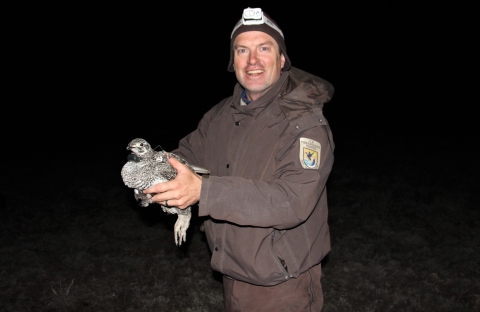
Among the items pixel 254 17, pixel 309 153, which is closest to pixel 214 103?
pixel 254 17

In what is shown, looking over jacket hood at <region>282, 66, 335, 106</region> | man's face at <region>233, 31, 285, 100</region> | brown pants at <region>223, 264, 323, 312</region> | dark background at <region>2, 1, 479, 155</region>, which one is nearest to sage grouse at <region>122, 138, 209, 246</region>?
man's face at <region>233, 31, 285, 100</region>

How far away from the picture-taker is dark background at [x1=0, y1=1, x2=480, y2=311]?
262 inches

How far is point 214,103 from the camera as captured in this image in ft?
61.7

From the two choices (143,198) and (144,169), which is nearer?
(144,169)

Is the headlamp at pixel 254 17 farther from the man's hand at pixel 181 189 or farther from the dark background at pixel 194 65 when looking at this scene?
the dark background at pixel 194 65

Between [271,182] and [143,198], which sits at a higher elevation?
[271,182]

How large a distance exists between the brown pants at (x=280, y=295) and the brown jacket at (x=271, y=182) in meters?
0.18

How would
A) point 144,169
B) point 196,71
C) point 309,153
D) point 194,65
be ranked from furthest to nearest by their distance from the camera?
point 194,65
point 196,71
point 144,169
point 309,153

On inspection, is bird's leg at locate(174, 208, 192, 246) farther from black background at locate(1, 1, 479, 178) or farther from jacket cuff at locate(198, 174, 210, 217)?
black background at locate(1, 1, 479, 178)

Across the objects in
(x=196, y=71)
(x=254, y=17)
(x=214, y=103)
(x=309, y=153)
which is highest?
(x=254, y=17)

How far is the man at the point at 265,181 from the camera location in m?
2.34

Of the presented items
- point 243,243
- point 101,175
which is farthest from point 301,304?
point 101,175

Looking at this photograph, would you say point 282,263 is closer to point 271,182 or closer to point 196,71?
point 271,182

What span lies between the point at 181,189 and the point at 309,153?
2.62ft
